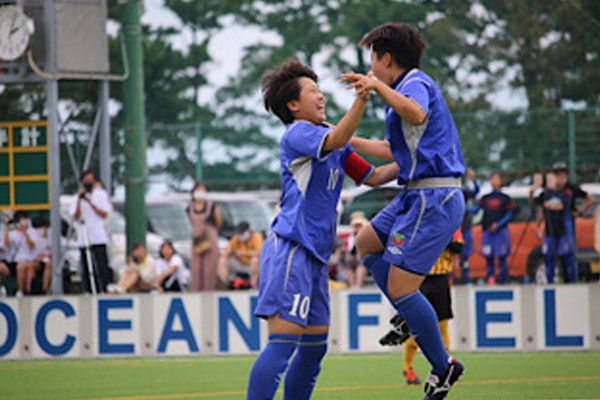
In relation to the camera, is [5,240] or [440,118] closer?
[440,118]

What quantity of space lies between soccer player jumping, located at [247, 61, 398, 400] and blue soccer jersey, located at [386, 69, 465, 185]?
43 cm

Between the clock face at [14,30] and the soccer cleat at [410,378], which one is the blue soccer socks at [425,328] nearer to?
the soccer cleat at [410,378]

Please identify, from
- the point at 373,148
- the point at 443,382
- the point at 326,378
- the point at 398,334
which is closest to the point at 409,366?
the point at 326,378

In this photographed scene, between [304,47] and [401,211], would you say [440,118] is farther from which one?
[304,47]

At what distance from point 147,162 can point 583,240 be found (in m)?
6.99

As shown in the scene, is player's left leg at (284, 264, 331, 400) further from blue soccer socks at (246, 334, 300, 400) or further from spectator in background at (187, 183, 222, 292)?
spectator in background at (187, 183, 222, 292)

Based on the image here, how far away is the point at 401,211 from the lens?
7.63 metres

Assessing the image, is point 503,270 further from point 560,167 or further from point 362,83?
point 362,83

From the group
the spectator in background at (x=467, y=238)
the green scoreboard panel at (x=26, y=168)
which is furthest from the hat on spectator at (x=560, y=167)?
the green scoreboard panel at (x=26, y=168)

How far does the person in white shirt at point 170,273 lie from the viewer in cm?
1858

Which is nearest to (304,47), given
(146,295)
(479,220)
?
(479,220)

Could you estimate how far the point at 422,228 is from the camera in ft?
24.4

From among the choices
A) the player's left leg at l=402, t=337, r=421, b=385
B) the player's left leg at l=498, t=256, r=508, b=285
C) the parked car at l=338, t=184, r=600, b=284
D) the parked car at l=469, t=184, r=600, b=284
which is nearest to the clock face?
the parked car at l=338, t=184, r=600, b=284

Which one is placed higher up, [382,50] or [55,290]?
[382,50]
